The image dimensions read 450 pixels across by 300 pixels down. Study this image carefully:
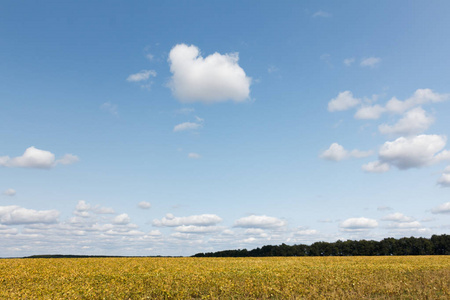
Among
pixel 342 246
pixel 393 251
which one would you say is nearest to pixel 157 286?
pixel 342 246

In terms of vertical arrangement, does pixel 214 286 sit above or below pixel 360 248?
below

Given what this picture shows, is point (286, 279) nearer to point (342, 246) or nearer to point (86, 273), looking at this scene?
point (86, 273)

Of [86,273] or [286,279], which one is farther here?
[86,273]

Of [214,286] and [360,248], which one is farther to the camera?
[360,248]

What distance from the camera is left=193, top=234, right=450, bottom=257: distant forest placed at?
7619 centimetres

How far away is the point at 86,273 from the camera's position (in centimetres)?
2195

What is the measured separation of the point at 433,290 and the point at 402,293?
6.27 feet

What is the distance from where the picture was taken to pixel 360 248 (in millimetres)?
81438

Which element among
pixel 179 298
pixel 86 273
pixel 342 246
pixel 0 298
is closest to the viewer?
pixel 0 298

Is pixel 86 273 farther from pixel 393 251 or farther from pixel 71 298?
pixel 393 251

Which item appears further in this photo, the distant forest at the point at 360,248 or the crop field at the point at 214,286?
the distant forest at the point at 360,248

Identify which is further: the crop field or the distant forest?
the distant forest

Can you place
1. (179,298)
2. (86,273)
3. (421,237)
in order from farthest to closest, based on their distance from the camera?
(421,237) → (86,273) → (179,298)

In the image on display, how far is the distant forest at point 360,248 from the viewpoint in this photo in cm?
7619
